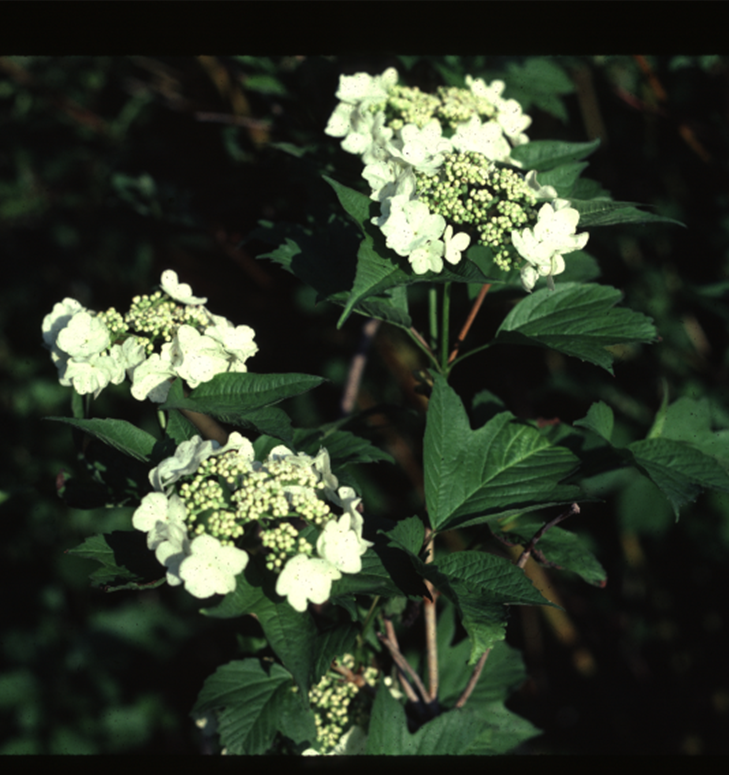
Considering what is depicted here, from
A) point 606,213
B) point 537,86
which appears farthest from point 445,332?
point 537,86

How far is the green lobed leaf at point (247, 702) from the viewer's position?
1240 millimetres

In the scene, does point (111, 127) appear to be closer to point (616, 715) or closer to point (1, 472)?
point (1, 472)

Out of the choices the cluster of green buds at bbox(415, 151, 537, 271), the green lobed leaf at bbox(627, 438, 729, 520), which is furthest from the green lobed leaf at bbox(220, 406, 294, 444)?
the green lobed leaf at bbox(627, 438, 729, 520)

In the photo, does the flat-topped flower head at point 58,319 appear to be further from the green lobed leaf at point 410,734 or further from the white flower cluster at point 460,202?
the green lobed leaf at point 410,734

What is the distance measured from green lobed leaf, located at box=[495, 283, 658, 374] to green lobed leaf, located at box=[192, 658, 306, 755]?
2.64ft

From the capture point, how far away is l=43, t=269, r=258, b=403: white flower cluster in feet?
4.19

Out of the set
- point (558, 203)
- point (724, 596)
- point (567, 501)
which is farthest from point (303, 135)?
point (724, 596)

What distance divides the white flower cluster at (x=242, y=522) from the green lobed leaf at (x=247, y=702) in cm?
34

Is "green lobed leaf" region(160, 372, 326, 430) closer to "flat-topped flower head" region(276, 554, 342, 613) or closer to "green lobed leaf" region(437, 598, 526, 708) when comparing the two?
"flat-topped flower head" region(276, 554, 342, 613)

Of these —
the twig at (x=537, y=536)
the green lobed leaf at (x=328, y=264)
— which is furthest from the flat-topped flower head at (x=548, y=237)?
the twig at (x=537, y=536)

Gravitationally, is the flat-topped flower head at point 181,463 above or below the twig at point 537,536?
above

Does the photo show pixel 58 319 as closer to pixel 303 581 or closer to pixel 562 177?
pixel 303 581

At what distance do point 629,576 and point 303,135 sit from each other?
7.53 ft

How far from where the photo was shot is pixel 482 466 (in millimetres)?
1371
